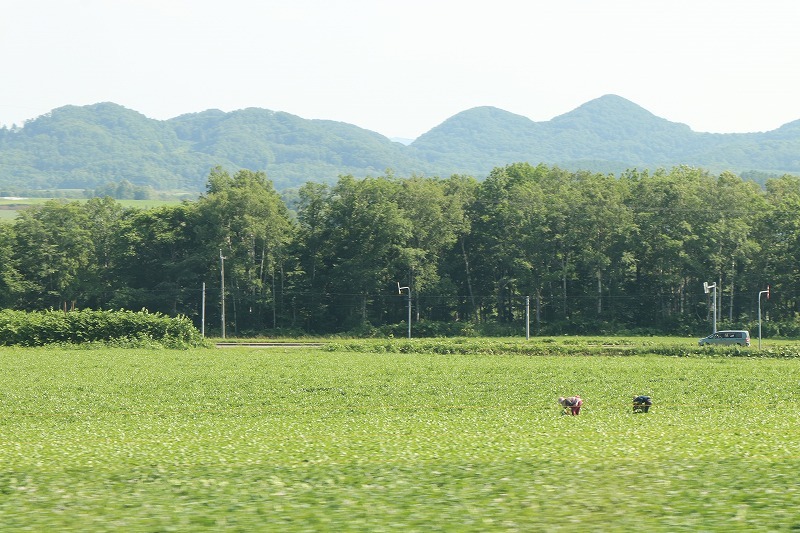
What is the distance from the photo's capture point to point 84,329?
65.1 meters

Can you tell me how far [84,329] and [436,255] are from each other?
39.5m

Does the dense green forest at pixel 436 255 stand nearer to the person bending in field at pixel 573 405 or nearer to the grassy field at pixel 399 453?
the grassy field at pixel 399 453

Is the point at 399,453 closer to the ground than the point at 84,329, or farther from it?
closer to the ground

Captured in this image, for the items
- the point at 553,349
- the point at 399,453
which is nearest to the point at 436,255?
the point at 553,349

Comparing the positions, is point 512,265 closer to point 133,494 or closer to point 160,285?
point 160,285

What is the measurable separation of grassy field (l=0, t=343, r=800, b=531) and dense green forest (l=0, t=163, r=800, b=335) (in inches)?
1844

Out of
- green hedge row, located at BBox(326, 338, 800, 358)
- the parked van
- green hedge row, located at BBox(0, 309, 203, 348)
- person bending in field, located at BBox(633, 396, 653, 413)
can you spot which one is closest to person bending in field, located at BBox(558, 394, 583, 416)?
person bending in field, located at BBox(633, 396, 653, 413)

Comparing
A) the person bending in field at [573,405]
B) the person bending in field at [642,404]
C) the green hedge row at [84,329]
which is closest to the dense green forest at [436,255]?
the green hedge row at [84,329]

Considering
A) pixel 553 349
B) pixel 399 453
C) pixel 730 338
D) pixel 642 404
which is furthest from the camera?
pixel 730 338

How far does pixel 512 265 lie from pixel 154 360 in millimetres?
45745

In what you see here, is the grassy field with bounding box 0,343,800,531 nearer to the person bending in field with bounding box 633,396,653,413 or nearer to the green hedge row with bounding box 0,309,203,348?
the person bending in field with bounding box 633,396,653,413

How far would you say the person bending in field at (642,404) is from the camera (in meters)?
31.3

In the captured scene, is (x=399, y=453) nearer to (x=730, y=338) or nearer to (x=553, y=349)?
(x=553, y=349)

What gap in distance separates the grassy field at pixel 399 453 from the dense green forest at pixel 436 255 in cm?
4684
